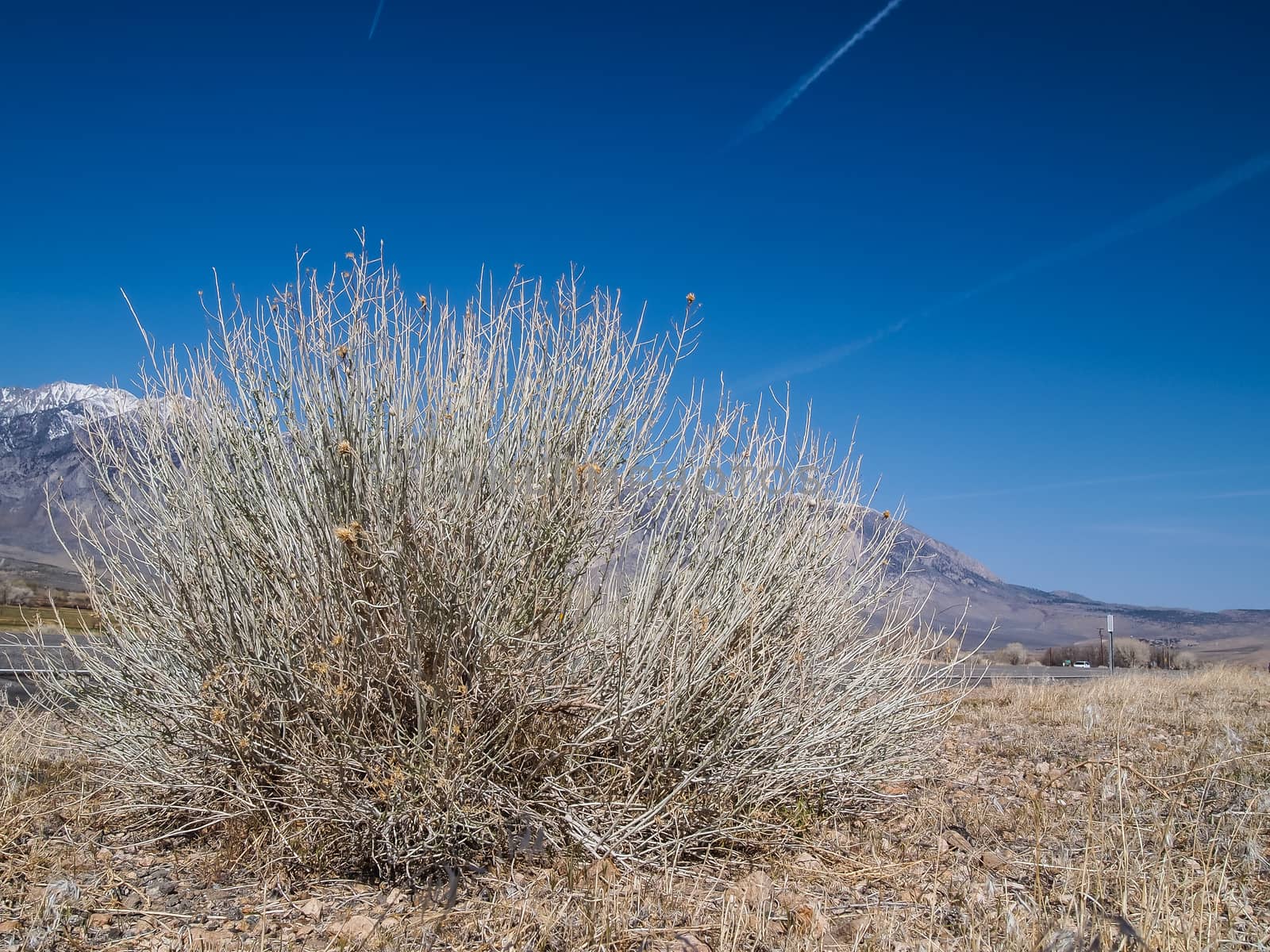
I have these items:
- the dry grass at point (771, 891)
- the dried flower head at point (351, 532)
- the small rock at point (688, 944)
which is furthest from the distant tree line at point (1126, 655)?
the dried flower head at point (351, 532)

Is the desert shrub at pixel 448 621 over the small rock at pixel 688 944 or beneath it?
over

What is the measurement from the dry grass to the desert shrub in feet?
0.67

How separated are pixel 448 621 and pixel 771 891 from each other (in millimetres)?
1682

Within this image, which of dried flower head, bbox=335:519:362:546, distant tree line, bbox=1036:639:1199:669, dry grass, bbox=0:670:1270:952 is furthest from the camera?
distant tree line, bbox=1036:639:1199:669

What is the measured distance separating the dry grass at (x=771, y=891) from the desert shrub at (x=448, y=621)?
21 centimetres

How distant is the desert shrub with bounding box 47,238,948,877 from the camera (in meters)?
3.31

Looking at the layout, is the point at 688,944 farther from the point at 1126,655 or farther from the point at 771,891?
the point at 1126,655

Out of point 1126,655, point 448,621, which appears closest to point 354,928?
point 448,621

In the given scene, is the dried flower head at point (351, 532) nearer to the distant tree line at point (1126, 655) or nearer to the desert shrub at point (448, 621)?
the desert shrub at point (448, 621)

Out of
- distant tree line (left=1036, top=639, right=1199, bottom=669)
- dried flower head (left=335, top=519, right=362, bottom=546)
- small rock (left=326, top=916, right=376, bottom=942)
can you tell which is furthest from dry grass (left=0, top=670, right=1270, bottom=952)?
distant tree line (left=1036, top=639, right=1199, bottom=669)

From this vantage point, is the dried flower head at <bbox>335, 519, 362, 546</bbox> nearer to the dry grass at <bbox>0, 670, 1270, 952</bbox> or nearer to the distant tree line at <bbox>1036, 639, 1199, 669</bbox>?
the dry grass at <bbox>0, 670, 1270, 952</bbox>

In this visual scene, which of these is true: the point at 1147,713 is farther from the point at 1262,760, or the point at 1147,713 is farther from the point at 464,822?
the point at 464,822

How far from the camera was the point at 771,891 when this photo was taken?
3279mm

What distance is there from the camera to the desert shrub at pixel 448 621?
331 cm
